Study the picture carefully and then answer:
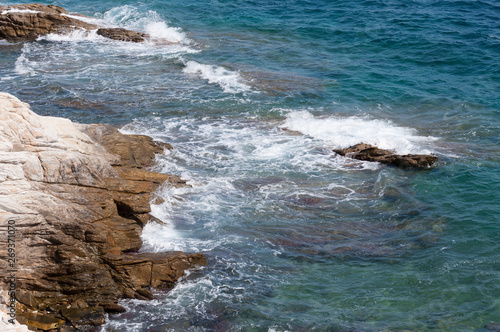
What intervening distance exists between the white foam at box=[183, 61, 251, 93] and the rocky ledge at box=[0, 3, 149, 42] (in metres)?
8.01

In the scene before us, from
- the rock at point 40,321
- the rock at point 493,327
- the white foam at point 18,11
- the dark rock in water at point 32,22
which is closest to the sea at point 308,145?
the rock at point 493,327

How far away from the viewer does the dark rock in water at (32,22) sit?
37.4 metres

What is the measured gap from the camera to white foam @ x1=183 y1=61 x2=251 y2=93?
2870 centimetres

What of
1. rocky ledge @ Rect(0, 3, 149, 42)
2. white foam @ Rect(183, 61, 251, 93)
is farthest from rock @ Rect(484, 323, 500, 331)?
rocky ledge @ Rect(0, 3, 149, 42)

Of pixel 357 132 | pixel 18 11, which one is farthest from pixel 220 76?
pixel 18 11

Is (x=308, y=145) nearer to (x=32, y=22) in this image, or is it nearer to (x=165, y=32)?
(x=165, y=32)

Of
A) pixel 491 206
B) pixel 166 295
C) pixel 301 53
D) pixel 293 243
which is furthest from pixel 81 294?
pixel 301 53

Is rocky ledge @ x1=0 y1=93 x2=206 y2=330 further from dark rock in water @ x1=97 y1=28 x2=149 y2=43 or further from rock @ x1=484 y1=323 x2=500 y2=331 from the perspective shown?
dark rock in water @ x1=97 y1=28 x2=149 y2=43

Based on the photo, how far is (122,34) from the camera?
38344 mm

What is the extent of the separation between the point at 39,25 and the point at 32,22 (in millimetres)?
508

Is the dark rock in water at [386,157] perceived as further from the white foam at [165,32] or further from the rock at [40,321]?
the white foam at [165,32]

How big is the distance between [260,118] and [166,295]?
1348cm

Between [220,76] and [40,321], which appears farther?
[220,76]

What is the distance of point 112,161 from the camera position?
53.4ft
